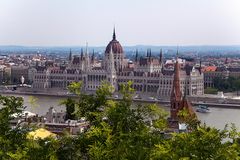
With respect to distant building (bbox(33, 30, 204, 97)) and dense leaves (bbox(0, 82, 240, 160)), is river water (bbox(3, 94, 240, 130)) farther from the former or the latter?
dense leaves (bbox(0, 82, 240, 160))

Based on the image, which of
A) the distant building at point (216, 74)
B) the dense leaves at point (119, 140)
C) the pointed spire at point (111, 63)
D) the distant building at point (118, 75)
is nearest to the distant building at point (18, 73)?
the distant building at point (118, 75)

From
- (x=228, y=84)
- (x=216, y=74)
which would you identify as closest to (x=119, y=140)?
(x=228, y=84)

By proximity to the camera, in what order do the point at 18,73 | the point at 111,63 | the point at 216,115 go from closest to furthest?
1. the point at 216,115
2. the point at 111,63
3. the point at 18,73

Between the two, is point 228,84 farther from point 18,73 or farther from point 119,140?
point 119,140

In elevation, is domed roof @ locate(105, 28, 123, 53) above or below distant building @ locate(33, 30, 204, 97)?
above

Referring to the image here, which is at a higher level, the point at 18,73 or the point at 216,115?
the point at 216,115

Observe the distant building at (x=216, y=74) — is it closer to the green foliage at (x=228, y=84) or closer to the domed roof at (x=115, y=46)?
the green foliage at (x=228, y=84)

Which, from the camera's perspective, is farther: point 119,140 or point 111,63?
point 111,63

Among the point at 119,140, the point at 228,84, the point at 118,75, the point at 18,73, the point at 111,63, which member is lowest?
the point at 18,73

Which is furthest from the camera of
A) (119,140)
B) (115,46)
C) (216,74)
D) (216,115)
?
(216,74)

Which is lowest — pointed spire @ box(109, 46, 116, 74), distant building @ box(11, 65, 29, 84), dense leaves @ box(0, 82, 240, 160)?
distant building @ box(11, 65, 29, 84)

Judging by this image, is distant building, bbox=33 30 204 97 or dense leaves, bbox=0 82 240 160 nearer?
dense leaves, bbox=0 82 240 160

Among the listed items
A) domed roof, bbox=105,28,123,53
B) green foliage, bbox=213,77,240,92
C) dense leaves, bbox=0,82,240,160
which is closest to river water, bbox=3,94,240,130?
green foliage, bbox=213,77,240,92
